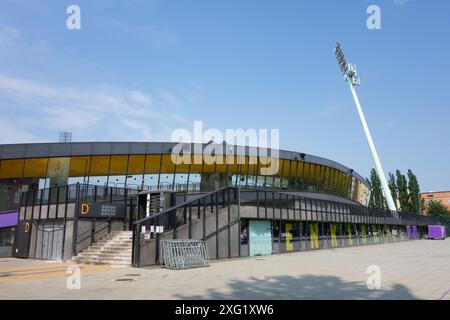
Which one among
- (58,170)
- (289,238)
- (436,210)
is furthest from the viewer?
(436,210)

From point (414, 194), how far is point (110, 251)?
3340 inches

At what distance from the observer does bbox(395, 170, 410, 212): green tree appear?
8769cm

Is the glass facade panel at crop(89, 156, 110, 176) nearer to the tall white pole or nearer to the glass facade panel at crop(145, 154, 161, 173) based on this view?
the glass facade panel at crop(145, 154, 161, 173)

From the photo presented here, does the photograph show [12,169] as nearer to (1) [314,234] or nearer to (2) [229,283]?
(1) [314,234]

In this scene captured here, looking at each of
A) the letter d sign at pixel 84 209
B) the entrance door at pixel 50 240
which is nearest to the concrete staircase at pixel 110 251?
the letter d sign at pixel 84 209

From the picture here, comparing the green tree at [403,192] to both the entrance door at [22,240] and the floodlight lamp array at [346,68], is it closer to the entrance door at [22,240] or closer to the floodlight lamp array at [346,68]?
the floodlight lamp array at [346,68]

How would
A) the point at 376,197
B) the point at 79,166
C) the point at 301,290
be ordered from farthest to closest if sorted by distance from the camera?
the point at 376,197
the point at 79,166
the point at 301,290

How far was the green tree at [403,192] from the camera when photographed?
87.7 m

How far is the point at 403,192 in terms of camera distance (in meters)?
88.2

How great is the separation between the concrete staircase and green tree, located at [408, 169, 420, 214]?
8227 centimetres

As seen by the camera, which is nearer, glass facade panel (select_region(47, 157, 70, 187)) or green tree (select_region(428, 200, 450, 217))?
→ glass facade panel (select_region(47, 157, 70, 187))

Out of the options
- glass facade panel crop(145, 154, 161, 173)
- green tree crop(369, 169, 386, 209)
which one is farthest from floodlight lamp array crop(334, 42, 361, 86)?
glass facade panel crop(145, 154, 161, 173)

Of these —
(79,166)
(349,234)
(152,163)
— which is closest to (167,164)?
(152,163)
